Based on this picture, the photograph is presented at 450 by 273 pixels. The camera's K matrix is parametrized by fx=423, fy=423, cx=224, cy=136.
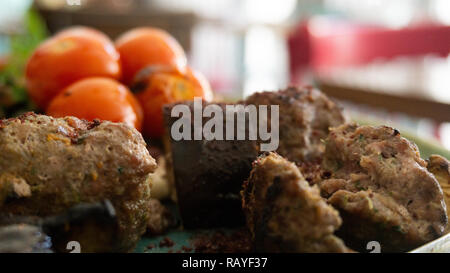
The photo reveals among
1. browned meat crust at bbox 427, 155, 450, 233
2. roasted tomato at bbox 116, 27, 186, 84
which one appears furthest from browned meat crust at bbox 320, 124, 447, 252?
roasted tomato at bbox 116, 27, 186, 84

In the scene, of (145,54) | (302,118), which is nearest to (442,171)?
(302,118)

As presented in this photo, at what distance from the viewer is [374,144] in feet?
2.81

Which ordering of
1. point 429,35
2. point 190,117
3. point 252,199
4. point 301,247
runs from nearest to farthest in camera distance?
point 301,247
point 252,199
point 190,117
point 429,35

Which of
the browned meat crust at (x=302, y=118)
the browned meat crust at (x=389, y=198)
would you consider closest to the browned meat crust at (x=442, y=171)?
the browned meat crust at (x=389, y=198)

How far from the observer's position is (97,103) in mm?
1212

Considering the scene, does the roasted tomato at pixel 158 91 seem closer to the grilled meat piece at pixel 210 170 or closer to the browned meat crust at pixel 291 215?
the grilled meat piece at pixel 210 170

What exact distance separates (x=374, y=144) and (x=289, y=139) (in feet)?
1.01

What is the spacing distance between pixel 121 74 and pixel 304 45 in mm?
3571

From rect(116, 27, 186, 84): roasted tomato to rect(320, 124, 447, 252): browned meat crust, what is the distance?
0.93 metres

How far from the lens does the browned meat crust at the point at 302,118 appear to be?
113cm

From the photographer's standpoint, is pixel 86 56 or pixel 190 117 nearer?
pixel 190 117

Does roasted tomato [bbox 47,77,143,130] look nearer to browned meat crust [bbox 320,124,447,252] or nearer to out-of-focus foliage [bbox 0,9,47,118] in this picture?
out-of-focus foliage [bbox 0,9,47,118]

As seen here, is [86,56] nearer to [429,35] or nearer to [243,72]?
[429,35]
